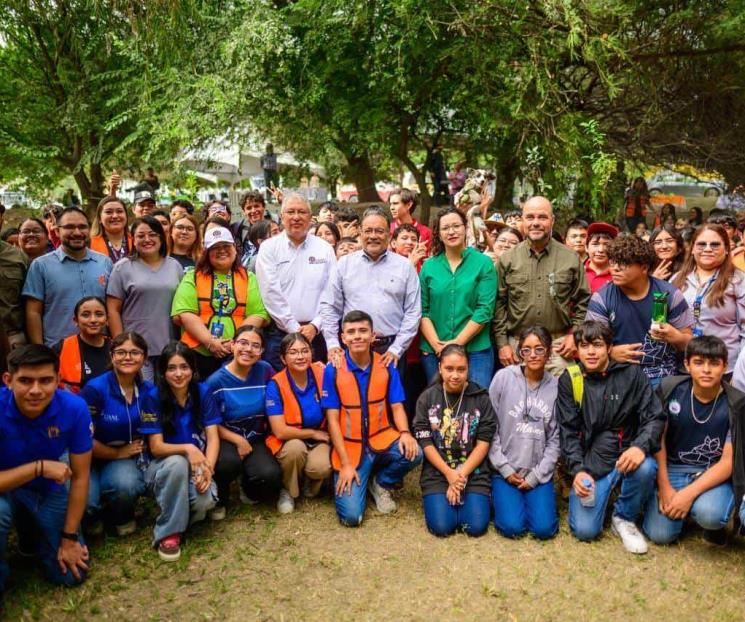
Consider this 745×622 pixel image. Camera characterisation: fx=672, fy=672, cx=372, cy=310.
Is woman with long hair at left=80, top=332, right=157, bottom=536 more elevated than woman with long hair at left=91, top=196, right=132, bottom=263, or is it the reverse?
woman with long hair at left=91, top=196, right=132, bottom=263

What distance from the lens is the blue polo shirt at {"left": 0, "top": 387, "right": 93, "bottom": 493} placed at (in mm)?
3590

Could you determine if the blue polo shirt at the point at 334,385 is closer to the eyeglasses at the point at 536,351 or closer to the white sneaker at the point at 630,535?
the eyeglasses at the point at 536,351

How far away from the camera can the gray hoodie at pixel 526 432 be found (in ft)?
14.5

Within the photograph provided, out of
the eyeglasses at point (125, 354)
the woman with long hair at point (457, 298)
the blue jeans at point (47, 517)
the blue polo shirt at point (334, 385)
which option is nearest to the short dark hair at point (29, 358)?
the eyeglasses at point (125, 354)

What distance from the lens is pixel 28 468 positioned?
355 centimetres

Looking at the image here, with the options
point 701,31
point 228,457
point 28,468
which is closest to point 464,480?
point 228,457

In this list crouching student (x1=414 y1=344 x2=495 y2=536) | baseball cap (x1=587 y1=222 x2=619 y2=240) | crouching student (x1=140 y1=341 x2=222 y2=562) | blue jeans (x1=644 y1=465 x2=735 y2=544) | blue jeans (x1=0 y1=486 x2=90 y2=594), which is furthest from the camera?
baseball cap (x1=587 y1=222 x2=619 y2=240)

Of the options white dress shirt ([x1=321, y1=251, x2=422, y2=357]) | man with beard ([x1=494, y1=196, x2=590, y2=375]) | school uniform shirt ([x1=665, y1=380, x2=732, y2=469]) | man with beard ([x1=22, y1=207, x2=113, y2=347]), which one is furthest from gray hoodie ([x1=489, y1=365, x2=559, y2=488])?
man with beard ([x1=22, y1=207, x2=113, y2=347])

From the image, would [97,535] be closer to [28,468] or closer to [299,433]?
[28,468]

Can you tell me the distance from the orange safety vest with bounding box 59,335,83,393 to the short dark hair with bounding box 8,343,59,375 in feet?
2.81

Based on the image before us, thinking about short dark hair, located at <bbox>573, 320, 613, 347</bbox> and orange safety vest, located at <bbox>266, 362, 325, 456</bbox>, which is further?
orange safety vest, located at <bbox>266, 362, 325, 456</bbox>

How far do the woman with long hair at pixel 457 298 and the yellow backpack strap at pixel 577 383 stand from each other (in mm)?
783

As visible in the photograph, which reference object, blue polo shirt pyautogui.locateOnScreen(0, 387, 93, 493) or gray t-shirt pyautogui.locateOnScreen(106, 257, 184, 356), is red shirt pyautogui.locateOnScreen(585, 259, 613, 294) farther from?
blue polo shirt pyautogui.locateOnScreen(0, 387, 93, 493)

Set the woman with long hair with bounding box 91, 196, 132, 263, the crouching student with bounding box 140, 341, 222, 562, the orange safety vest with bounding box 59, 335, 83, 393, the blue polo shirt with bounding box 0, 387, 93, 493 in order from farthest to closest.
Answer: the woman with long hair with bounding box 91, 196, 132, 263
the orange safety vest with bounding box 59, 335, 83, 393
the crouching student with bounding box 140, 341, 222, 562
the blue polo shirt with bounding box 0, 387, 93, 493
